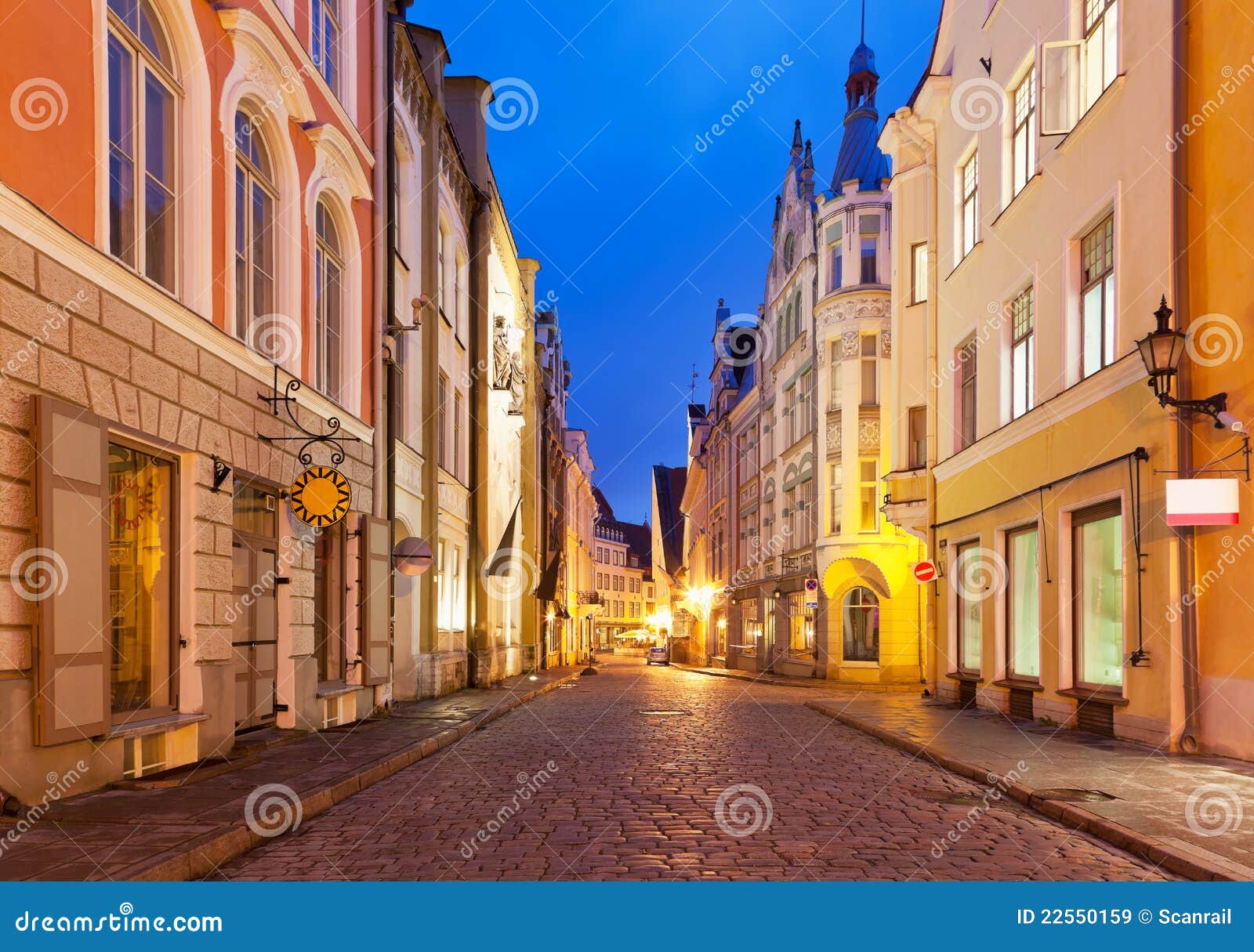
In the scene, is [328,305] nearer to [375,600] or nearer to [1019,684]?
[375,600]

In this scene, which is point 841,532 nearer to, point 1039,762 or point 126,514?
point 1039,762

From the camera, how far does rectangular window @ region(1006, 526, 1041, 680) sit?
16984 millimetres

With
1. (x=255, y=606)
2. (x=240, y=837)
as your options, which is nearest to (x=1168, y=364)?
(x=240, y=837)

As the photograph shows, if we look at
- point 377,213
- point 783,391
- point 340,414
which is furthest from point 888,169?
point 340,414

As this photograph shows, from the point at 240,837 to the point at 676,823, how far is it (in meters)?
3.04

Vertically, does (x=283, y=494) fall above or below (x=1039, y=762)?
above

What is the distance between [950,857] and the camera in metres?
7.12

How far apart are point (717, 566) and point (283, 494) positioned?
4463 cm

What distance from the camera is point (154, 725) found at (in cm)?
962

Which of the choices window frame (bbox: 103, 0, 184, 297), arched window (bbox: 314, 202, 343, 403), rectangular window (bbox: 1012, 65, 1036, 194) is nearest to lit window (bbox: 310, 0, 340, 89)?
arched window (bbox: 314, 202, 343, 403)

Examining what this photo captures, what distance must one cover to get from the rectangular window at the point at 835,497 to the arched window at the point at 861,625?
196 cm

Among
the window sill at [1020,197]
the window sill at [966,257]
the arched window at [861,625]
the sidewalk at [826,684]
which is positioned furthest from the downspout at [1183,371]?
the arched window at [861,625]

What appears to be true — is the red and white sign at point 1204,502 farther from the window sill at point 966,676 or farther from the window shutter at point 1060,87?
the window sill at point 966,676

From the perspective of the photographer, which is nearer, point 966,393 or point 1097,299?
point 1097,299
